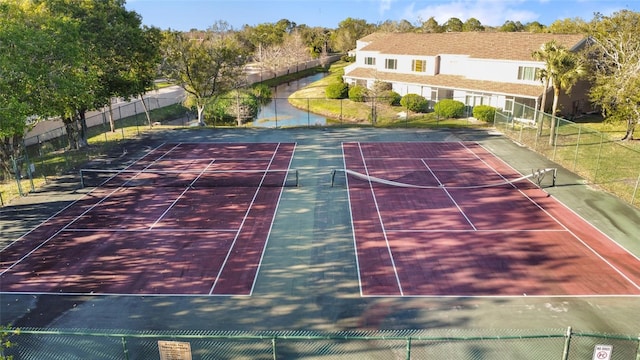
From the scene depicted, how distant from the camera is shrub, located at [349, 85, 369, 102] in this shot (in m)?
46.5

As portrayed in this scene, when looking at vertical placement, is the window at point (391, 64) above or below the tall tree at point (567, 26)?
below

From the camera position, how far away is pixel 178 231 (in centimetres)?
1792

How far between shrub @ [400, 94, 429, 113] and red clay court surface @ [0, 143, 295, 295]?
69.1ft

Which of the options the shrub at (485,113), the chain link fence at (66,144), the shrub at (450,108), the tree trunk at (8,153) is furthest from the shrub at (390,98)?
the tree trunk at (8,153)

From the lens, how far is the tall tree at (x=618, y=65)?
2827cm

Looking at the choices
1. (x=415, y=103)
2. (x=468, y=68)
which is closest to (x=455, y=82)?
(x=468, y=68)

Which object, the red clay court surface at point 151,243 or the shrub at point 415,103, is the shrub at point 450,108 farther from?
the red clay court surface at point 151,243

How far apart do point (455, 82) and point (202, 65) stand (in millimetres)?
21950

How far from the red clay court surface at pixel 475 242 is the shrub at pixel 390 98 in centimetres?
1985

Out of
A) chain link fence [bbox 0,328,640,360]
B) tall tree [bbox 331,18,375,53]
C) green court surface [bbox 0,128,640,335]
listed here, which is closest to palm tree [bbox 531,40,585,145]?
green court surface [bbox 0,128,640,335]

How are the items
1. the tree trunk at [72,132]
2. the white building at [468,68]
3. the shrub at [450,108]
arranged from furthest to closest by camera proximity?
the shrub at [450,108], the white building at [468,68], the tree trunk at [72,132]

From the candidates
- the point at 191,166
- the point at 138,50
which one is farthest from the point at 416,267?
the point at 138,50

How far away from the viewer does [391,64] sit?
47.8 meters

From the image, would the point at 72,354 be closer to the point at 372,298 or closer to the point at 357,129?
the point at 372,298
